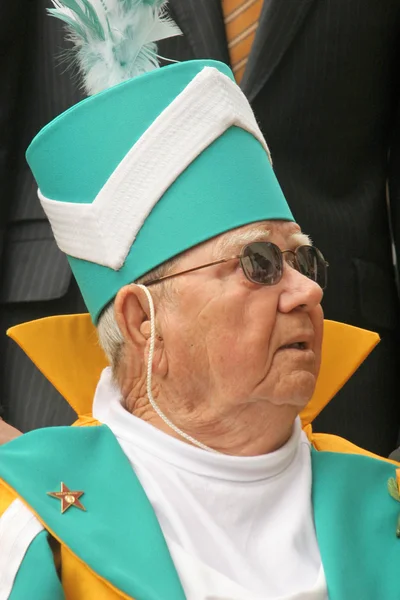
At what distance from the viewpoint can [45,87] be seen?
2.62 m

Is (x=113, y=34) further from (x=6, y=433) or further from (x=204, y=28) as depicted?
(x=6, y=433)

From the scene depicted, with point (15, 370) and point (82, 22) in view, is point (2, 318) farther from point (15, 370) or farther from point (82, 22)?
point (82, 22)

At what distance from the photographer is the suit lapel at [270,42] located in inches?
97.8

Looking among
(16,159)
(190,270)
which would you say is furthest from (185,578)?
(16,159)

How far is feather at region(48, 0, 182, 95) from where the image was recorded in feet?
6.93

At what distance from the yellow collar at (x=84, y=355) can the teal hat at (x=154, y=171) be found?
0.72ft

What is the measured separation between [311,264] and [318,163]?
0.59 m

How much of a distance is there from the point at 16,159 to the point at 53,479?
3.51 feet

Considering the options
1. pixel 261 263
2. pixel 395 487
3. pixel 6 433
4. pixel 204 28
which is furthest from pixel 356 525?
pixel 204 28

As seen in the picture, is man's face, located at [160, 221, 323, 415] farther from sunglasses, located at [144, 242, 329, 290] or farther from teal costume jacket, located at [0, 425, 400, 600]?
teal costume jacket, located at [0, 425, 400, 600]

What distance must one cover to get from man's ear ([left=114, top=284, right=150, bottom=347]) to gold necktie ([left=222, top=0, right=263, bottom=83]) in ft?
2.72

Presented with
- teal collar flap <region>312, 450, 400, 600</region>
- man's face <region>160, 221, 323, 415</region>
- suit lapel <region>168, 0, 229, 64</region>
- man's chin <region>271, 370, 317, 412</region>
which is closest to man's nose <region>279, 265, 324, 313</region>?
man's face <region>160, 221, 323, 415</region>

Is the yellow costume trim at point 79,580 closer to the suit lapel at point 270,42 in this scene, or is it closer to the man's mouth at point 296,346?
the man's mouth at point 296,346

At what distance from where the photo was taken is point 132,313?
1979 millimetres
